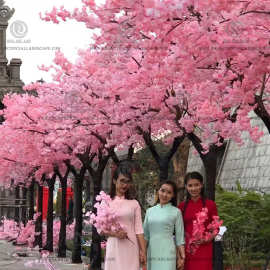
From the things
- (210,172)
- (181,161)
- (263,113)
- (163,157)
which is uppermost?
(181,161)

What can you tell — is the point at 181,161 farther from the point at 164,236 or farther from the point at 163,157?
the point at 164,236

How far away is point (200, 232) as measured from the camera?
356 inches

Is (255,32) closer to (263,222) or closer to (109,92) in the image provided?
(109,92)

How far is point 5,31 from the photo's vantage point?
255ft

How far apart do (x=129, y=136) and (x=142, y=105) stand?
326 centimetres

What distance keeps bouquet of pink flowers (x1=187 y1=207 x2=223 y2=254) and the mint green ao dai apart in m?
0.12

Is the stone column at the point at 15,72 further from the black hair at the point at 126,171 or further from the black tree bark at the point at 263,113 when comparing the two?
the black hair at the point at 126,171

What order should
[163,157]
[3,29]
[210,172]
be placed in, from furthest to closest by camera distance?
[3,29] → [163,157] → [210,172]

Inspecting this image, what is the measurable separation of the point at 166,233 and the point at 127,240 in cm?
47

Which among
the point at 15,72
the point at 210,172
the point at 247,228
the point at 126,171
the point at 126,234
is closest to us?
the point at 126,171

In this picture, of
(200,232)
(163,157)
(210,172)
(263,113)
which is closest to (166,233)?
(200,232)

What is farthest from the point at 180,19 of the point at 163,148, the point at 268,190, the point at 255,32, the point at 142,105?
the point at 163,148

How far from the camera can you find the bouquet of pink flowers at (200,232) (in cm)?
901

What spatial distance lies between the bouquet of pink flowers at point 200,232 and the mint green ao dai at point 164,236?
12 centimetres
